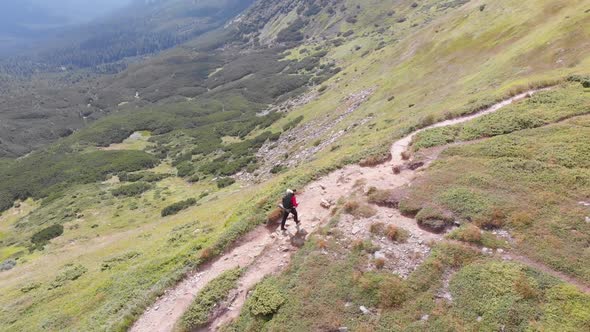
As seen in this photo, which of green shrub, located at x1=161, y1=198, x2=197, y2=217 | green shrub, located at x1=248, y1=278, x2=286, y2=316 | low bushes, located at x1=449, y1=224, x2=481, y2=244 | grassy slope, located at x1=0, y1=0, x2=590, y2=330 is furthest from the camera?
green shrub, located at x1=161, y1=198, x2=197, y2=217

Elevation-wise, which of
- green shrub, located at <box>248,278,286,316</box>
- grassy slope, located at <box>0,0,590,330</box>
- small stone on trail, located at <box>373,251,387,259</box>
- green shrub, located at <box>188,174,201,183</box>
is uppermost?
green shrub, located at <box>248,278,286,316</box>

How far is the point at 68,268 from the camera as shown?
100 feet

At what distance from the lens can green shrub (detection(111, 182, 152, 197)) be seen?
68812mm

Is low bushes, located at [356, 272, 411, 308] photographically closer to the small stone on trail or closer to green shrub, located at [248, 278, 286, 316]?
the small stone on trail

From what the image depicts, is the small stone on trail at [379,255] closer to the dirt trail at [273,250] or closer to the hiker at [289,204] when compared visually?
the dirt trail at [273,250]

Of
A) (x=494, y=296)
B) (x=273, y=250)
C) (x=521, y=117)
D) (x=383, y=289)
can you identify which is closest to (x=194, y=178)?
(x=273, y=250)

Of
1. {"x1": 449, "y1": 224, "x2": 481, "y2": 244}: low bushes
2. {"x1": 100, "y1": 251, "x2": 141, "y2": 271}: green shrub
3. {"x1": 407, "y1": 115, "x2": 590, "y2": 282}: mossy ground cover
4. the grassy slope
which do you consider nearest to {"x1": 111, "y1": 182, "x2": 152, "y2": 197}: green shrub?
the grassy slope

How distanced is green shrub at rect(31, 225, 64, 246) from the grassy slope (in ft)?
6.12

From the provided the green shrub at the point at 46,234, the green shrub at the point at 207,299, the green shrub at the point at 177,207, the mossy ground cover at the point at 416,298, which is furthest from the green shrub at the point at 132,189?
the mossy ground cover at the point at 416,298

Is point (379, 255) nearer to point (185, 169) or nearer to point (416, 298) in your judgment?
point (416, 298)

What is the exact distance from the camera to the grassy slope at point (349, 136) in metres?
23.4

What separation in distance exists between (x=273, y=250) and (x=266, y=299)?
3.61 metres

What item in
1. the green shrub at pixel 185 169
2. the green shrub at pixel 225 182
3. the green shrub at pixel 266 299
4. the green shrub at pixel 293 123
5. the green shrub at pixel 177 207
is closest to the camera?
the green shrub at pixel 266 299

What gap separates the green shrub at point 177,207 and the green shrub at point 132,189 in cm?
1707
